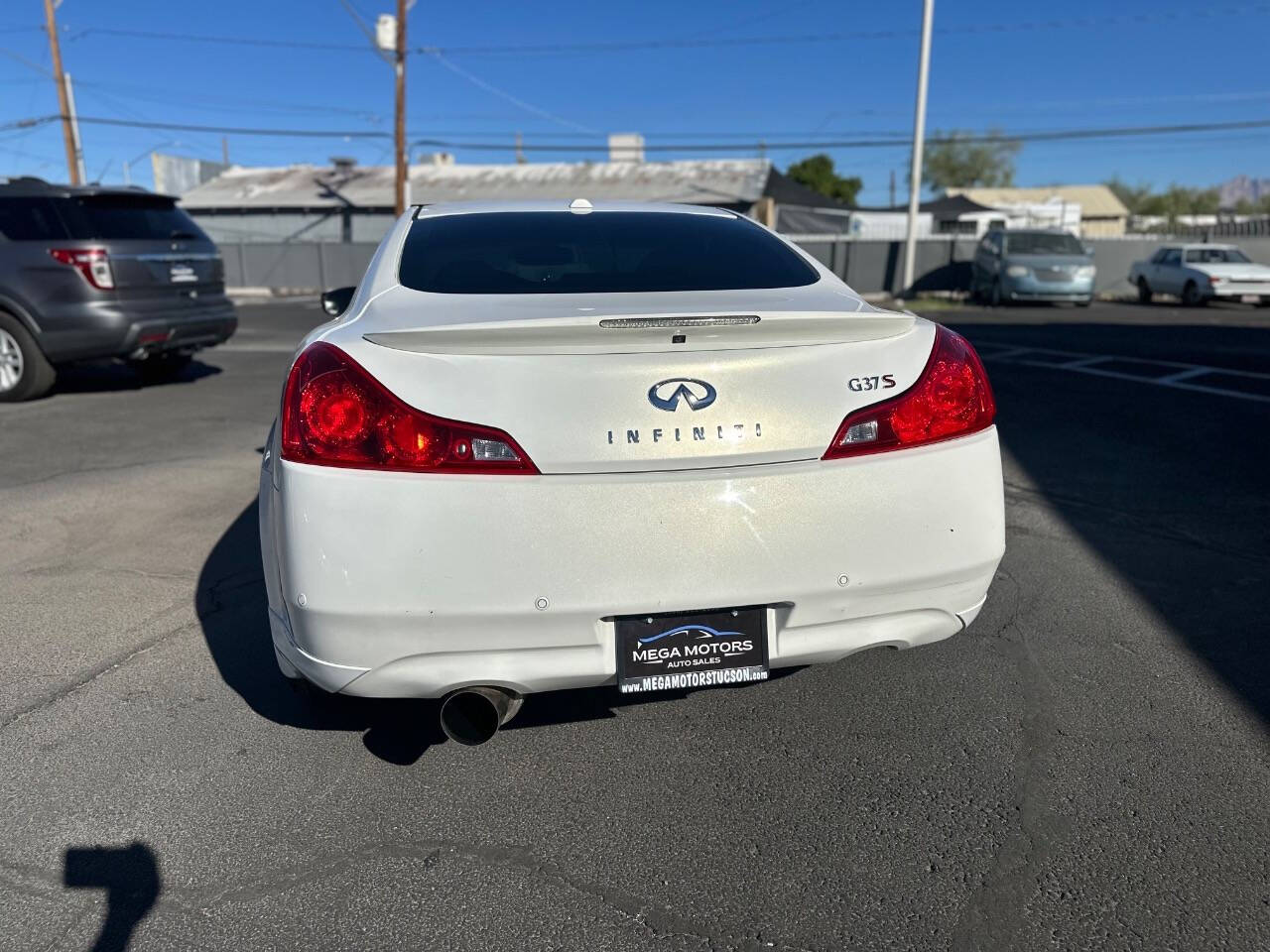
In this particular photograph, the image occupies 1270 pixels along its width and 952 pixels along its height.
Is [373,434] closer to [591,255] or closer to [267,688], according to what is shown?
[591,255]

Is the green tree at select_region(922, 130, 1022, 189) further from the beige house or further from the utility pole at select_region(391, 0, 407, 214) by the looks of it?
the utility pole at select_region(391, 0, 407, 214)

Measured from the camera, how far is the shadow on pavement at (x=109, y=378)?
1024 cm

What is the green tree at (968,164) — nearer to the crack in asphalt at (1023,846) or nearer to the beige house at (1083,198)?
the beige house at (1083,198)

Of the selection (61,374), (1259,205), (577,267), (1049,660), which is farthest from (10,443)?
(1259,205)

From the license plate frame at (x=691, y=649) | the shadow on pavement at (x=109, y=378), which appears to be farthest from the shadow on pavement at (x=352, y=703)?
the shadow on pavement at (x=109, y=378)

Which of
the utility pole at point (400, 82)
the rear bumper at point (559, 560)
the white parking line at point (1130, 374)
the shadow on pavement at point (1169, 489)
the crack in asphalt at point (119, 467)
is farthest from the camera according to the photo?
the utility pole at point (400, 82)

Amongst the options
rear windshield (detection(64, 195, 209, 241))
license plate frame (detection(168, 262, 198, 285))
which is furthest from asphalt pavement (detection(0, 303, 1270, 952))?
license plate frame (detection(168, 262, 198, 285))

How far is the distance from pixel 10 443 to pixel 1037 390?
8431mm

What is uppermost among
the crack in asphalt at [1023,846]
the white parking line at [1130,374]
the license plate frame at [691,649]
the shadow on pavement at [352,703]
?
the license plate frame at [691,649]

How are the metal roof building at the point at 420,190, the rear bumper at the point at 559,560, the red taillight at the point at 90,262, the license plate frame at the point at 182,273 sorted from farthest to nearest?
1. the metal roof building at the point at 420,190
2. the license plate frame at the point at 182,273
3. the red taillight at the point at 90,262
4. the rear bumper at the point at 559,560

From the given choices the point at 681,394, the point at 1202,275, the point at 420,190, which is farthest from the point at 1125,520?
the point at 420,190

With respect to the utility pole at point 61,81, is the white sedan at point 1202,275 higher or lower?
lower

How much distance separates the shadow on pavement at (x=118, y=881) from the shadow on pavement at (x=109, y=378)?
8.37 metres

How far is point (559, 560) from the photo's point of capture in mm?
2385
